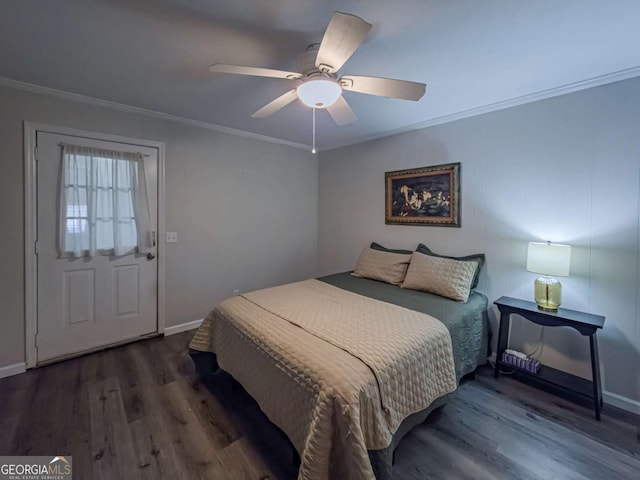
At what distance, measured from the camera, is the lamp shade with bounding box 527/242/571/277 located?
6.70ft

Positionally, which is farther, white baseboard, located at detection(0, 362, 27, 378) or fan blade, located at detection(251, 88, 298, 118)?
white baseboard, located at detection(0, 362, 27, 378)

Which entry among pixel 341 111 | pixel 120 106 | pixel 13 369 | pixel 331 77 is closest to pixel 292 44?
pixel 331 77

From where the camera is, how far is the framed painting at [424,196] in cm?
290

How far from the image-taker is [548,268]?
2.10 metres

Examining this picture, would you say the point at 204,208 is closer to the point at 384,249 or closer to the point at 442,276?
the point at 384,249

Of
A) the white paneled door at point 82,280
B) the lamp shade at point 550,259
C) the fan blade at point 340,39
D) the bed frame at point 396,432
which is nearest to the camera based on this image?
the fan blade at point 340,39

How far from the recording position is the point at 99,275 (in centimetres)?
268

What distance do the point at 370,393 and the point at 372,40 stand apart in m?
1.90

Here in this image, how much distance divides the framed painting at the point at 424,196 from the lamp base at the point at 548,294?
35.8 inches

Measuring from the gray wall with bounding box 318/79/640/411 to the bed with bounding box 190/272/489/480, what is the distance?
60 centimetres

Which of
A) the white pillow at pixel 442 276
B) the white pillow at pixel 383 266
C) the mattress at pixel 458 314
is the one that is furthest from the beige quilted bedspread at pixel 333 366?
the white pillow at pixel 383 266
